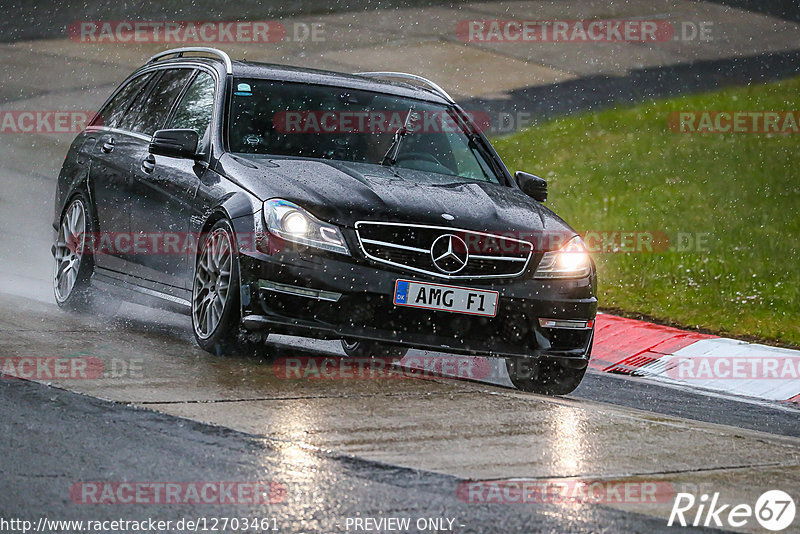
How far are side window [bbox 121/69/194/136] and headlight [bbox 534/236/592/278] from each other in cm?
284

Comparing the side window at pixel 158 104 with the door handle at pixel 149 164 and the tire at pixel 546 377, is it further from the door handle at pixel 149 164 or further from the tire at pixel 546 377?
the tire at pixel 546 377

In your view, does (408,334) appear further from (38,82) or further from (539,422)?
(38,82)

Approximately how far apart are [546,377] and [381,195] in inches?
57.5

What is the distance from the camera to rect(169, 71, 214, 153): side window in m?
8.66

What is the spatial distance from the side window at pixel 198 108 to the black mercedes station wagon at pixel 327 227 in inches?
0.7

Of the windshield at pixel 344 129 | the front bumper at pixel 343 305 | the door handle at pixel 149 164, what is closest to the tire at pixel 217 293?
the front bumper at pixel 343 305

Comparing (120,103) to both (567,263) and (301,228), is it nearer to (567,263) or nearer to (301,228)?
(301,228)

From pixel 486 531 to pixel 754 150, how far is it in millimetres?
13010

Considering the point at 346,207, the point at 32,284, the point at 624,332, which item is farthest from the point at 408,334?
the point at 32,284

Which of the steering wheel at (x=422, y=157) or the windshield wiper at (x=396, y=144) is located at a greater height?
the windshield wiper at (x=396, y=144)

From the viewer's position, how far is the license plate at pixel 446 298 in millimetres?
7316

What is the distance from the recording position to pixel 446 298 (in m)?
7.39

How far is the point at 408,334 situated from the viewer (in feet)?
24.2

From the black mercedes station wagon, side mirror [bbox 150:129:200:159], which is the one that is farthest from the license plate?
side mirror [bbox 150:129:200:159]
